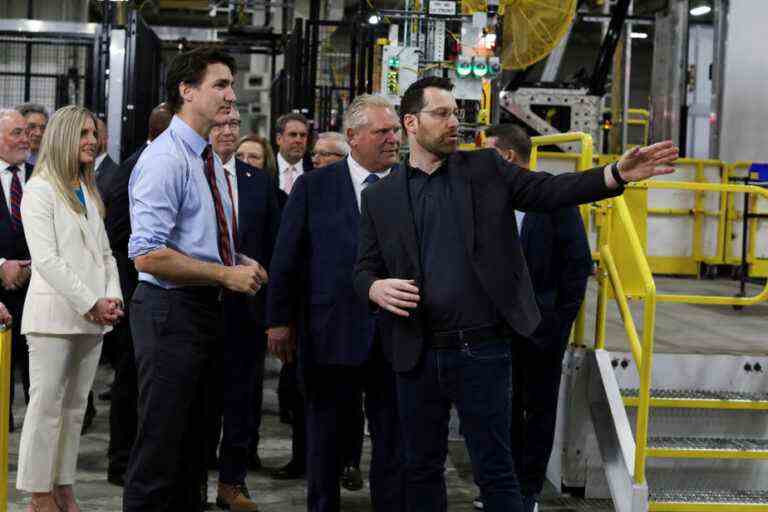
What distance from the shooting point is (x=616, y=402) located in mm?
5102

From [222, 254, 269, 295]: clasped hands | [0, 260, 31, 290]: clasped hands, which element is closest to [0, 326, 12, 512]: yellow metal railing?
[222, 254, 269, 295]: clasped hands

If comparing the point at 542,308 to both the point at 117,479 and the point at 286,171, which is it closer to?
the point at 117,479

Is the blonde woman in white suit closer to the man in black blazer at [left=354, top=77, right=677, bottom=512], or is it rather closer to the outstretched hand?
the man in black blazer at [left=354, top=77, right=677, bottom=512]

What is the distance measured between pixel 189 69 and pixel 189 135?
21 centimetres

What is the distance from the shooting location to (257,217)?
16.7 ft

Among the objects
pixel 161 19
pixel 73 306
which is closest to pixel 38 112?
pixel 73 306

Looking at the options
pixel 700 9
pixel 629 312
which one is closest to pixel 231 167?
pixel 629 312

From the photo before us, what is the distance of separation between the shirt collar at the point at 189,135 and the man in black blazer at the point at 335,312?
2.63 feet

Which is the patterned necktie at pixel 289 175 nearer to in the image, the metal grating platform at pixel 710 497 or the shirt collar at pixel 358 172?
A: the shirt collar at pixel 358 172

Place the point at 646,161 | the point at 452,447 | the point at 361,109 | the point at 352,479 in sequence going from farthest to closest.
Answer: the point at 452,447 → the point at 352,479 → the point at 361,109 → the point at 646,161

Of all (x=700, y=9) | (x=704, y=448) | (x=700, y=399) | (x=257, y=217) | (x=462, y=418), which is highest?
(x=700, y=9)

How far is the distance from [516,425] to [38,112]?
3.59 m

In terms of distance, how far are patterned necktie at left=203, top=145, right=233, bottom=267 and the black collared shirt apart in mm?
619

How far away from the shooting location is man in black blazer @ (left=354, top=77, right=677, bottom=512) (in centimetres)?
344
